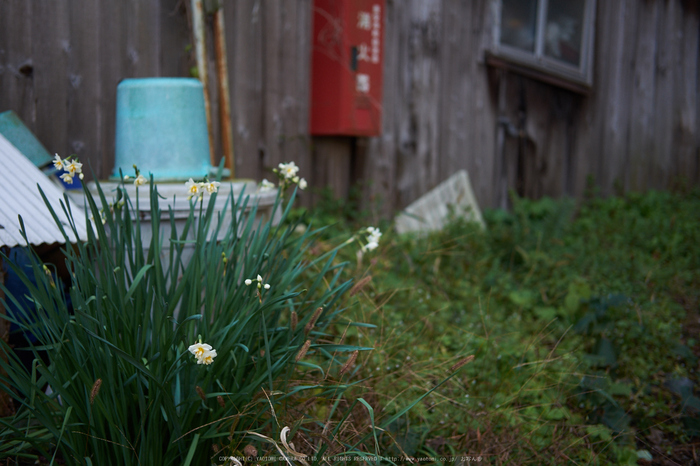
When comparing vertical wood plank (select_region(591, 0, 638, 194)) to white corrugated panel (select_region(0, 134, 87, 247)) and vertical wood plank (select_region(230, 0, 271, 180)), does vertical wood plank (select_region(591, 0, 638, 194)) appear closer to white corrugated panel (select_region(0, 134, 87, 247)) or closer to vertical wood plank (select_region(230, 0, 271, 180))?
vertical wood plank (select_region(230, 0, 271, 180))

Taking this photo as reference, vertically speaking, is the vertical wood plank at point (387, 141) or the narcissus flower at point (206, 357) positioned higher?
the vertical wood plank at point (387, 141)

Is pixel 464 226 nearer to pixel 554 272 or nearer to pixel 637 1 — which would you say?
pixel 554 272

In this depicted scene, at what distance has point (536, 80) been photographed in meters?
5.30

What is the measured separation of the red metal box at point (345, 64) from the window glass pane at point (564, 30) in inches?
102

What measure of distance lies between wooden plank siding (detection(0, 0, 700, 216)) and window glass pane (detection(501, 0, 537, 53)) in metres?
0.29

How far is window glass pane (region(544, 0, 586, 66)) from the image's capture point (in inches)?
213

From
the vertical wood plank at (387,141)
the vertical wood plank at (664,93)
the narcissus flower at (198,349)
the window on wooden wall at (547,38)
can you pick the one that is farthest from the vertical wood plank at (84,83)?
the vertical wood plank at (664,93)

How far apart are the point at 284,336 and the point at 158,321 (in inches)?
14.7

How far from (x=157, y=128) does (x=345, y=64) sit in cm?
154

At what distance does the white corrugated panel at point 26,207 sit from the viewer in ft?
5.06

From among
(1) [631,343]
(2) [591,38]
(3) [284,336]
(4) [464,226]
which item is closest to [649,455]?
(1) [631,343]

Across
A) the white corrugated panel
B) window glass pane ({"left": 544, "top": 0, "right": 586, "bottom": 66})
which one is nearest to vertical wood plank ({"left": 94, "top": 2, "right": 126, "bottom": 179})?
the white corrugated panel

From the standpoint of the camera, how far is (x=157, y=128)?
82.4 inches

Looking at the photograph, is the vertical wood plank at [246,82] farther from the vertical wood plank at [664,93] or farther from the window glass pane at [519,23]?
the vertical wood plank at [664,93]
